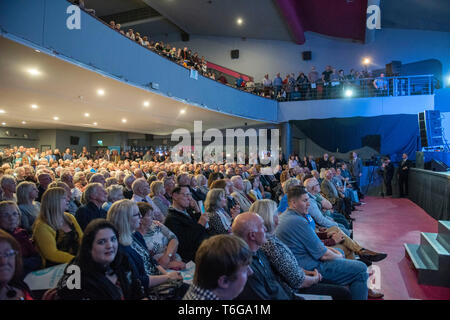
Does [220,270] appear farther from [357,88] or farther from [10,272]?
[357,88]

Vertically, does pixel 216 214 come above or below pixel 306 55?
below

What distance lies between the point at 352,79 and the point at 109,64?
9.09 m

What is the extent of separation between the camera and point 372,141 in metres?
10.9

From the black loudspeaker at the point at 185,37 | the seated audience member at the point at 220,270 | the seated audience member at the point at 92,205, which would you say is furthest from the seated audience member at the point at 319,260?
the black loudspeaker at the point at 185,37

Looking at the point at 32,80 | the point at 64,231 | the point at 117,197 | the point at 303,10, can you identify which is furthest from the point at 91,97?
the point at 303,10

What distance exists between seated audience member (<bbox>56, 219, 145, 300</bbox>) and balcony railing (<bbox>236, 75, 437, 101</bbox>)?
34.5 feet

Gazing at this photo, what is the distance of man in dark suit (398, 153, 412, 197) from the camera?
363 inches

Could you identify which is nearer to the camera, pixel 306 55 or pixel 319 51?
pixel 319 51

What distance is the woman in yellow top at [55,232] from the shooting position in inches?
84.9

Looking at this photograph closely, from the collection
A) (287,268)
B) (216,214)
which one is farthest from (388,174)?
(287,268)

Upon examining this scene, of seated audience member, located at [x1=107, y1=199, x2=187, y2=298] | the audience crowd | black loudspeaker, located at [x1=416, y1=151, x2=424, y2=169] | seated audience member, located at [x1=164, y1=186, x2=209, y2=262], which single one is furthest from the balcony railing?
seated audience member, located at [x1=107, y1=199, x2=187, y2=298]

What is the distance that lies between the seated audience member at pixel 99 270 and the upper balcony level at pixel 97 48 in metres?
3.65

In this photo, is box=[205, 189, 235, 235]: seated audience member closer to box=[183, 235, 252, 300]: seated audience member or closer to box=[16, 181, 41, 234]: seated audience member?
box=[183, 235, 252, 300]: seated audience member

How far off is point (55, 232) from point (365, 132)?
422 inches
